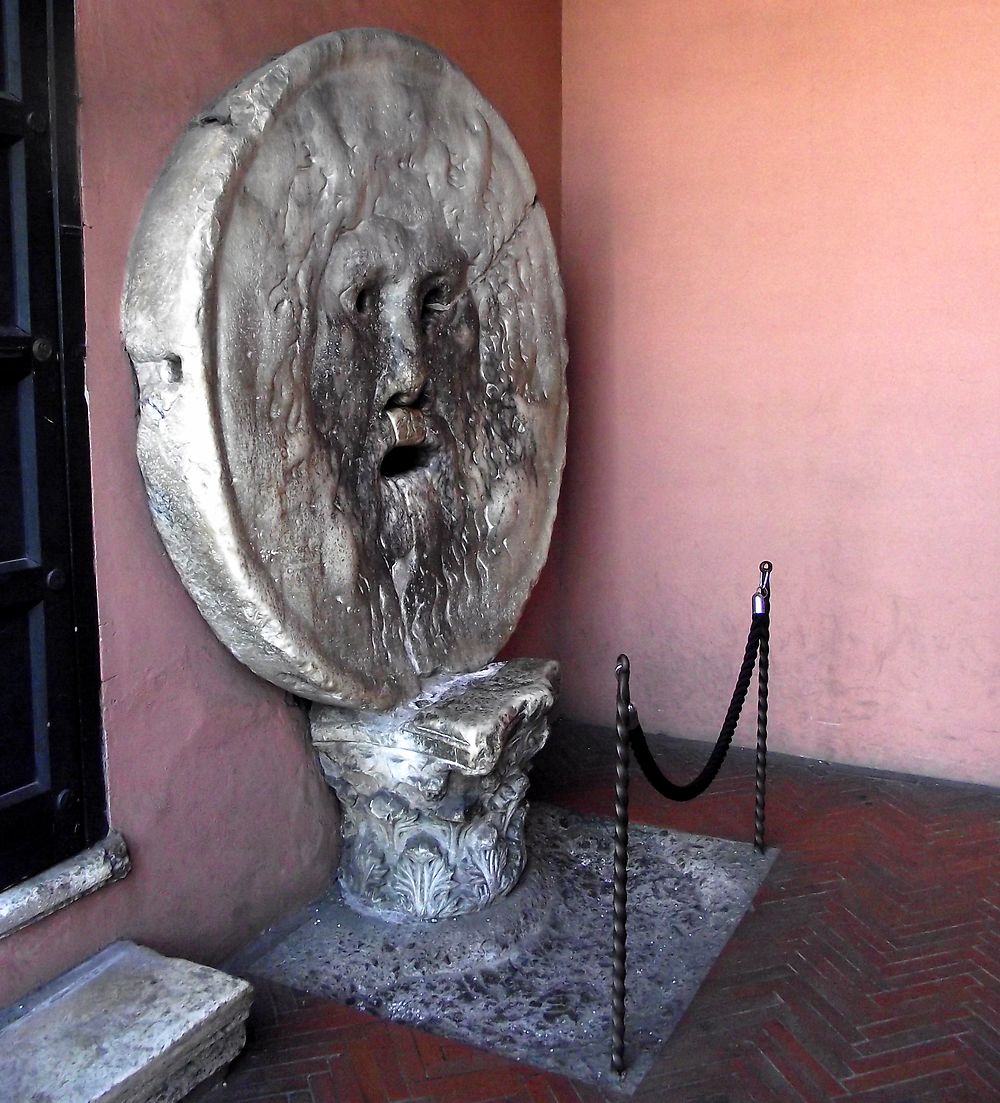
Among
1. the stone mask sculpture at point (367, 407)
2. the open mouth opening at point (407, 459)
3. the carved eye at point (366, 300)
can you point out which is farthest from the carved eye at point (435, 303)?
the open mouth opening at point (407, 459)

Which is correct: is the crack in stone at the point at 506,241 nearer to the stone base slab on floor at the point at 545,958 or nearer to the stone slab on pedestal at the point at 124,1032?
the stone base slab on floor at the point at 545,958

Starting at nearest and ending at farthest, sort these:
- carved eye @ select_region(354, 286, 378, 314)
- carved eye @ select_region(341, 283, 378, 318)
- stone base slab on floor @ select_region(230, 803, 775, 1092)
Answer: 1. stone base slab on floor @ select_region(230, 803, 775, 1092)
2. carved eye @ select_region(341, 283, 378, 318)
3. carved eye @ select_region(354, 286, 378, 314)

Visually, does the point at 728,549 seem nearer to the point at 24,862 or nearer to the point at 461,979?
the point at 461,979

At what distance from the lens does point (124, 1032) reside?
2232 mm

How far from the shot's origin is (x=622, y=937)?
95.9 inches

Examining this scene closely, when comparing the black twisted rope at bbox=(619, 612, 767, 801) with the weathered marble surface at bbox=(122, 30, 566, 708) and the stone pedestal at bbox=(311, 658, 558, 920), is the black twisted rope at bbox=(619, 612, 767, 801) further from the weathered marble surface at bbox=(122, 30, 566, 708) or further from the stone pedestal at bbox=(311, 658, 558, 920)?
the weathered marble surface at bbox=(122, 30, 566, 708)

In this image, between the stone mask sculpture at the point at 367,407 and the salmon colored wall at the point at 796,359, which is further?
the salmon colored wall at the point at 796,359

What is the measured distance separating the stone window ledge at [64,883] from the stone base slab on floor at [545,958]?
59cm

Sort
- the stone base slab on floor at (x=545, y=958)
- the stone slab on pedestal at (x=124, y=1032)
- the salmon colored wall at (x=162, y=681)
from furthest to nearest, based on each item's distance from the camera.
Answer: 1. the stone base slab on floor at (x=545, y=958)
2. the salmon colored wall at (x=162, y=681)
3. the stone slab on pedestal at (x=124, y=1032)

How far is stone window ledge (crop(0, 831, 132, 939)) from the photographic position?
2.26 m

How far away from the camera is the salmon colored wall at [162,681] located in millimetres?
2406

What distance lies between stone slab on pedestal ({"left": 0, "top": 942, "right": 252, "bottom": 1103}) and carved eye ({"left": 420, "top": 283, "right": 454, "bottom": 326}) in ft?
6.53

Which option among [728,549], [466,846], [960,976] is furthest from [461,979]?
[728,549]

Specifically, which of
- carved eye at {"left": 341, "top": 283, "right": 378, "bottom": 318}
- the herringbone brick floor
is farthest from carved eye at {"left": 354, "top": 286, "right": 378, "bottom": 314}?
the herringbone brick floor
